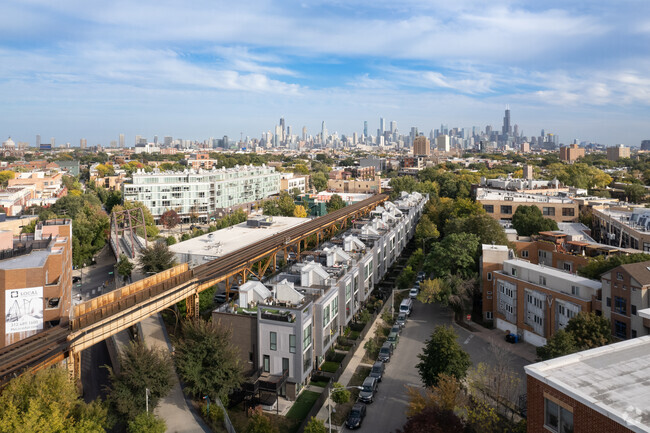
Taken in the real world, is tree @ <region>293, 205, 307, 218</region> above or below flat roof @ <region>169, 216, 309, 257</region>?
above

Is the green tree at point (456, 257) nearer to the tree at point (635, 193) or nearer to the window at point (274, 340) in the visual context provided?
the window at point (274, 340)

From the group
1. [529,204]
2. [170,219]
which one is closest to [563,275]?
[529,204]

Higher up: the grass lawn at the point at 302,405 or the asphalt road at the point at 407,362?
the asphalt road at the point at 407,362

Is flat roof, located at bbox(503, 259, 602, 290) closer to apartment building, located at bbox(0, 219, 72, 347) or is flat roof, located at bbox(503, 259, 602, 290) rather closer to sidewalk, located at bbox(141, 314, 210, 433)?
sidewalk, located at bbox(141, 314, 210, 433)

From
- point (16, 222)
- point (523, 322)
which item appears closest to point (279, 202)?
point (16, 222)

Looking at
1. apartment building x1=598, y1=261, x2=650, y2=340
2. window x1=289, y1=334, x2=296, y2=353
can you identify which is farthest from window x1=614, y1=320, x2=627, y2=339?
window x1=289, y1=334, x2=296, y2=353

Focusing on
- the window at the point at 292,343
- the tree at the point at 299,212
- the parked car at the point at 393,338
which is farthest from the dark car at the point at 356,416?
the tree at the point at 299,212
